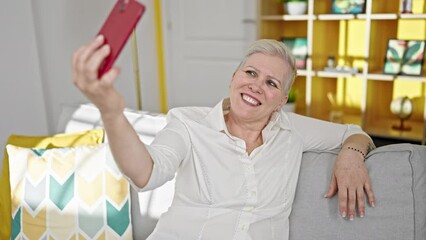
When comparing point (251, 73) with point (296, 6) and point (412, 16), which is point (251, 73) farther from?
point (296, 6)

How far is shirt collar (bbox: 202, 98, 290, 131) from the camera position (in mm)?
1341

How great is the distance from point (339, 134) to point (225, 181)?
453 mm

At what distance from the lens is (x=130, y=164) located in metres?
0.94

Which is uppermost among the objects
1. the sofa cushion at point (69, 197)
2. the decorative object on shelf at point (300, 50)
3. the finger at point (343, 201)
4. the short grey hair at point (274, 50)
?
the short grey hair at point (274, 50)

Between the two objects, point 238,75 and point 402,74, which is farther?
point 402,74

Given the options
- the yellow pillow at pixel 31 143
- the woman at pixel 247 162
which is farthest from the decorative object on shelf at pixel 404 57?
the yellow pillow at pixel 31 143

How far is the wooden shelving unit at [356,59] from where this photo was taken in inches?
135

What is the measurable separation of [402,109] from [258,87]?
8.03 feet

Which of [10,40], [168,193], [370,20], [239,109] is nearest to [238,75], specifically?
[239,109]

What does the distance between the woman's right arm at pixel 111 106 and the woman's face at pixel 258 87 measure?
435 millimetres

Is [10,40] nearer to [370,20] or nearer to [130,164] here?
[130,164]

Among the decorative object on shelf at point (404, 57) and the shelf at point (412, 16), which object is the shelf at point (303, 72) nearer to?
the decorative object on shelf at point (404, 57)

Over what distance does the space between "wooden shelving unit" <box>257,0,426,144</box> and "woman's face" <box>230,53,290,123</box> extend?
7.41ft

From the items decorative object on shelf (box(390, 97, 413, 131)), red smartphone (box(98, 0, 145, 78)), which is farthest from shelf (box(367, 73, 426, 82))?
red smartphone (box(98, 0, 145, 78))
